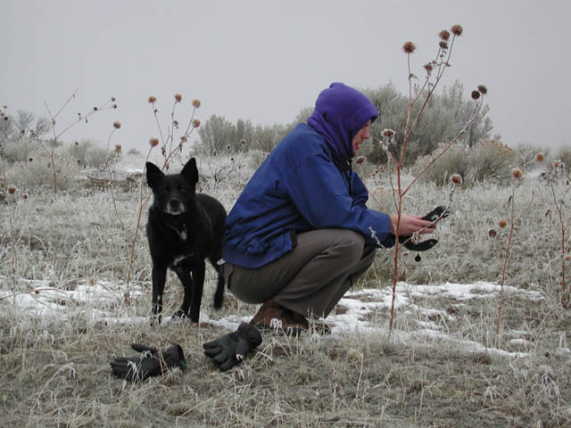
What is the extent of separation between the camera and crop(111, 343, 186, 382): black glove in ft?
9.84

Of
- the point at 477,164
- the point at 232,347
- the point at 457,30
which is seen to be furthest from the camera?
the point at 477,164

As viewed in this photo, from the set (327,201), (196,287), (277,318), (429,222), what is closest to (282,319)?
(277,318)

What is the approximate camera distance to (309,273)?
12.7 feet

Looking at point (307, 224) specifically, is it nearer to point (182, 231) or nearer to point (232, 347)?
point (182, 231)

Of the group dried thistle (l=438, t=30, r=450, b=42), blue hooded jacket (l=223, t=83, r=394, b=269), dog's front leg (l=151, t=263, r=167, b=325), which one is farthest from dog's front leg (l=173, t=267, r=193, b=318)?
dried thistle (l=438, t=30, r=450, b=42)

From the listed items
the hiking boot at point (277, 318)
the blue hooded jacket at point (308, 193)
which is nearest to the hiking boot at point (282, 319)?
the hiking boot at point (277, 318)

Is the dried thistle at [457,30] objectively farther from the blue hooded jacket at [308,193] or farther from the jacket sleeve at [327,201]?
the jacket sleeve at [327,201]

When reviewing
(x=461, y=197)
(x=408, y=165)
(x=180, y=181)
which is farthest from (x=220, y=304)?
(x=408, y=165)

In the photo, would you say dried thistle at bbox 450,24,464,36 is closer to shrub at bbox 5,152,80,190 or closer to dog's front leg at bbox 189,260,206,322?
dog's front leg at bbox 189,260,206,322

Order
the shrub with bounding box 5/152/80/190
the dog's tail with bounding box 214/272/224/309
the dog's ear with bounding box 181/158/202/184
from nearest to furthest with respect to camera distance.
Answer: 1. the dog's ear with bounding box 181/158/202/184
2. the dog's tail with bounding box 214/272/224/309
3. the shrub with bounding box 5/152/80/190

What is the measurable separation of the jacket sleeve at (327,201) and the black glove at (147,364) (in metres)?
1.17

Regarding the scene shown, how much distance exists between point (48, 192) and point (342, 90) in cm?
842

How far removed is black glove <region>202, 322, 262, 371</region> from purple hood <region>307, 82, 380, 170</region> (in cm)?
130

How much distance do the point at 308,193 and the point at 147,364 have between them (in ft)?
4.43
